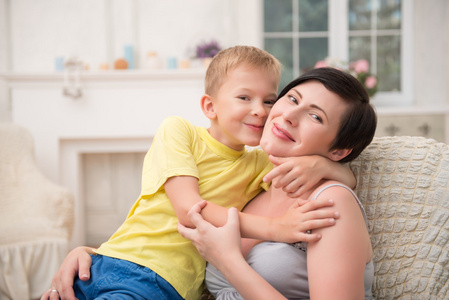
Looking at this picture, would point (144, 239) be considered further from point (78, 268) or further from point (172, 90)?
point (172, 90)

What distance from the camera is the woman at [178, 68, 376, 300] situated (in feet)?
3.09

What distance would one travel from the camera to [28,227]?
282cm

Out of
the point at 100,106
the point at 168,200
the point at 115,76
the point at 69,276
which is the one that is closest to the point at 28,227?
the point at 100,106

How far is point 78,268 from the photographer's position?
4.18ft

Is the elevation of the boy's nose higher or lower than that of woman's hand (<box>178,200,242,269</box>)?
higher

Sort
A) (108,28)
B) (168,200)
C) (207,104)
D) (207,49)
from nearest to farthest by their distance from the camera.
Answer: (168,200), (207,104), (207,49), (108,28)

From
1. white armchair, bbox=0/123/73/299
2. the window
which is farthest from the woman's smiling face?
the window

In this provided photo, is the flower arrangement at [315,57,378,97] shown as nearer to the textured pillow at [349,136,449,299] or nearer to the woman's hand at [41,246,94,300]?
the textured pillow at [349,136,449,299]

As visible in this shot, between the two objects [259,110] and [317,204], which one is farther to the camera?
[259,110]

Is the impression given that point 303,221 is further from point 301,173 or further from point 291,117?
point 291,117

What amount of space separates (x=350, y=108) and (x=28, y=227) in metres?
2.43

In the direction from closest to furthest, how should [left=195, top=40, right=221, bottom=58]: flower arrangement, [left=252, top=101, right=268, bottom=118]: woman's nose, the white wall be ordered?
[left=252, top=101, right=268, bottom=118]: woman's nose → [left=195, top=40, right=221, bottom=58]: flower arrangement → the white wall

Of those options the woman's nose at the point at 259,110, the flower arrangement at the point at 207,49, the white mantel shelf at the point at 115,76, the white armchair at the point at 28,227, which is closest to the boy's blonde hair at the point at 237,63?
the woman's nose at the point at 259,110

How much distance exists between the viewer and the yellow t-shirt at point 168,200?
1.21 meters
